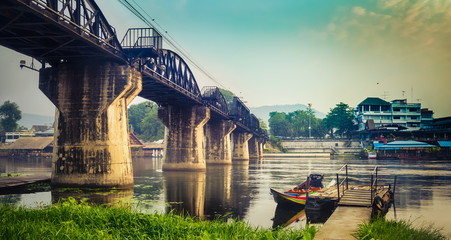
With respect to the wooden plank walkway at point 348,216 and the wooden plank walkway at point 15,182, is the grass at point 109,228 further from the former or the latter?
the wooden plank walkway at point 15,182

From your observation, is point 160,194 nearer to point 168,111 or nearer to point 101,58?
point 101,58

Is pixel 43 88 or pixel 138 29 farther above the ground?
pixel 138 29

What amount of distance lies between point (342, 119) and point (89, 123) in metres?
155

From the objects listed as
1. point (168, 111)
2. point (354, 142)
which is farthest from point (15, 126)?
point (354, 142)

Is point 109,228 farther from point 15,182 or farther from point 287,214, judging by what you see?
point 15,182

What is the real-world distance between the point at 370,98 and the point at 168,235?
537 ft

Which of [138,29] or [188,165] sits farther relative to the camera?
[188,165]

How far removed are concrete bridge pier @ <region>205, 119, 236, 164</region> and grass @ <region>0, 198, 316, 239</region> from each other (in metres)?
76.0

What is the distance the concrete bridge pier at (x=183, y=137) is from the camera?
6569cm

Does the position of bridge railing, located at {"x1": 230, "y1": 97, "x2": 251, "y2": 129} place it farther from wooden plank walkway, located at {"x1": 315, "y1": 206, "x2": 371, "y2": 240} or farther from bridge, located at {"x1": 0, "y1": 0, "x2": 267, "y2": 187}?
wooden plank walkway, located at {"x1": 315, "y1": 206, "x2": 371, "y2": 240}

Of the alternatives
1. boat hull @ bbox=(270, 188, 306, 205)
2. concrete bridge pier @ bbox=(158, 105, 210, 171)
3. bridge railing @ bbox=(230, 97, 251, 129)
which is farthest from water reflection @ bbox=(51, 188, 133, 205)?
bridge railing @ bbox=(230, 97, 251, 129)

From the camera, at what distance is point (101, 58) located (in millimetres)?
35500

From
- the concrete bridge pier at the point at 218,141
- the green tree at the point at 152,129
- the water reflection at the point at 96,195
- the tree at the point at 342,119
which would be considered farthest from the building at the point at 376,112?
the water reflection at the point at 96,195

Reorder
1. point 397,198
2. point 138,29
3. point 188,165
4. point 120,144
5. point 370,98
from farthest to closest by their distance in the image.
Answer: point 370,98, point 188,165, point 138,29, point 120,144, point 397,198
